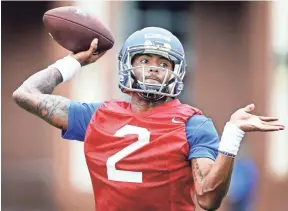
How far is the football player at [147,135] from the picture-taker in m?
4.37

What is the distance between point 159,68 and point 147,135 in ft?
0.99

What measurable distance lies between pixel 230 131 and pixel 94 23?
1.17 metres

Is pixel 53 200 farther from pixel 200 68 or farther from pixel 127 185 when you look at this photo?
pixel 127 185

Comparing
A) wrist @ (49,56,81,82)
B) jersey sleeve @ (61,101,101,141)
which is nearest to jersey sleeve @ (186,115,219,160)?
jersey sleeve @ (61,101,101,141)

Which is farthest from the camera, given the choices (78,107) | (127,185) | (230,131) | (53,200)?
(53,200)

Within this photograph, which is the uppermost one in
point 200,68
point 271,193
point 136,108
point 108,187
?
point 136,108

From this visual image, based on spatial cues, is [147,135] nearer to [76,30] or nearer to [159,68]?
[159,68]

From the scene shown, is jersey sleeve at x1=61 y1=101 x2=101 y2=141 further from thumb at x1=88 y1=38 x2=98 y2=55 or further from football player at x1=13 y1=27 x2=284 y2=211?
thumb at x1=88 y1=38 x2=98 y2=55

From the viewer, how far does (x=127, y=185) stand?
14.6 feet

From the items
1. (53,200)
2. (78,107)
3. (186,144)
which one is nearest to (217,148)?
(186,144)

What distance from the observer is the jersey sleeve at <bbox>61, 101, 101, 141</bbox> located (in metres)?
4.71

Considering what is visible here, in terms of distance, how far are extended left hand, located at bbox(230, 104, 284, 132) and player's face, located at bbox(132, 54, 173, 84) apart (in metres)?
0.49

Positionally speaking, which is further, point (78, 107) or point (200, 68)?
point (200, 68)

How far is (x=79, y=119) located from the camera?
15.5 feet
